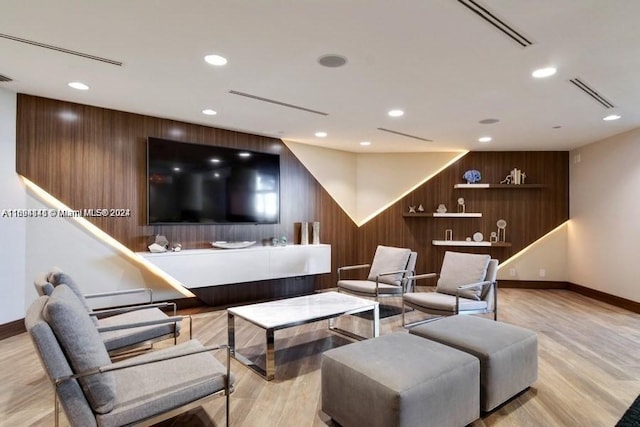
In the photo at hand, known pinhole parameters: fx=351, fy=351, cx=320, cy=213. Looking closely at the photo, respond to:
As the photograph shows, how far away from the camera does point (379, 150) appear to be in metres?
6.54

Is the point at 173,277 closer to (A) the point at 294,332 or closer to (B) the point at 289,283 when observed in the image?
(A) the point at 294,332

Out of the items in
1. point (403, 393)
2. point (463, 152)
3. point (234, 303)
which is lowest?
point (234, 303)

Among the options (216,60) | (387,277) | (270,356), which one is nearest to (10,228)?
(216,60)

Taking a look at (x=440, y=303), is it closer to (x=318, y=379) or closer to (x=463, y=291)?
(x=463, y=291)

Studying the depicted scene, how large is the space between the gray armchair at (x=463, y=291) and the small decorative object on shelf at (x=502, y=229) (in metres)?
2.76

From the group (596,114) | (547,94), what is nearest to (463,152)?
(596,114)

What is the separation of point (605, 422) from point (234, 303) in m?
4.20


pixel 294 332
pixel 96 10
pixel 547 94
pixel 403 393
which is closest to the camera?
pixel 403 393

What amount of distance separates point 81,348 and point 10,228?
9.59 feet

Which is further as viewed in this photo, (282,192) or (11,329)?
(282,192)

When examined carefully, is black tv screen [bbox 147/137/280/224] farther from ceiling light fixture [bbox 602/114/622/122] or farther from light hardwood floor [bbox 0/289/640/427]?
ceiling light fixture [bbox 602/114/622/122]

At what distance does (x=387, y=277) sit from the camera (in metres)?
4.60

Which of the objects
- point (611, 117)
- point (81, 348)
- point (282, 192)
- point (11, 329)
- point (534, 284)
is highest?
point (611, 117)

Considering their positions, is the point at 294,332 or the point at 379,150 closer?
the point at 294,332
